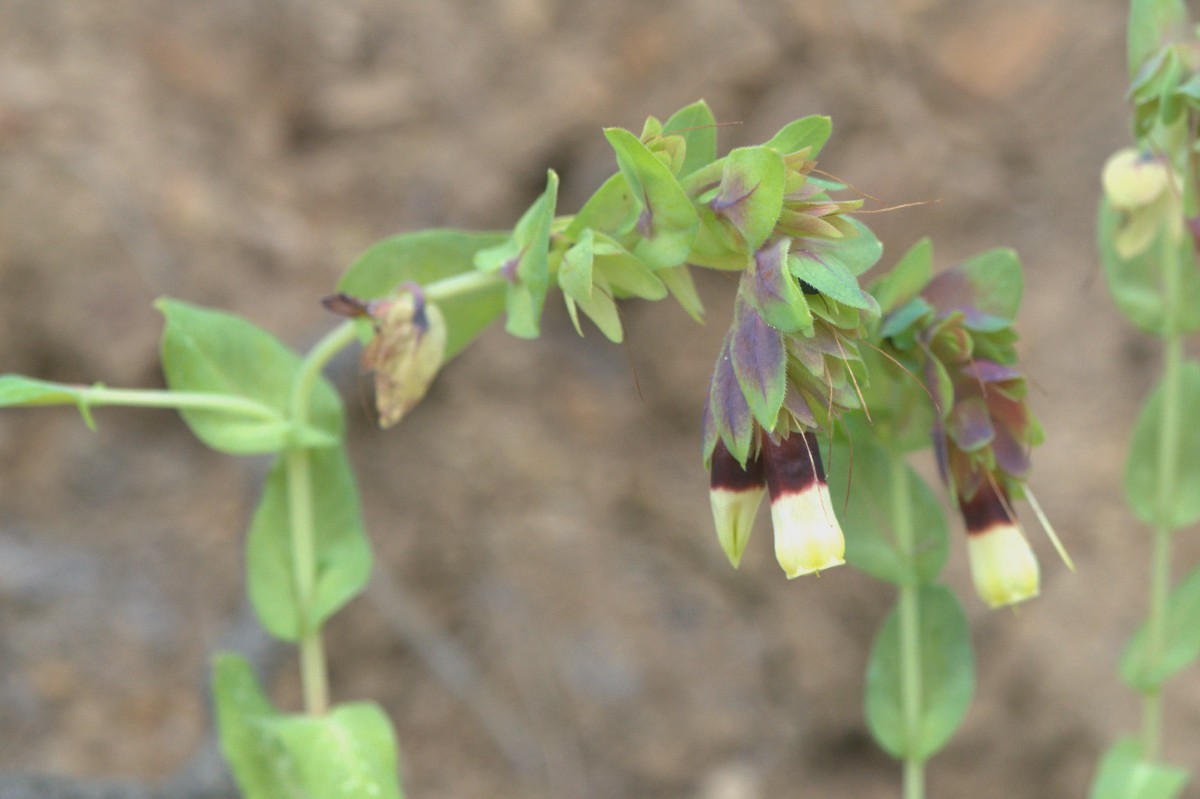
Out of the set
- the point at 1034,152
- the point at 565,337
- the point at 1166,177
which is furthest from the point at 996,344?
the point at 1034,152

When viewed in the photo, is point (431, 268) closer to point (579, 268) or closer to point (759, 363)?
point (579, 268)

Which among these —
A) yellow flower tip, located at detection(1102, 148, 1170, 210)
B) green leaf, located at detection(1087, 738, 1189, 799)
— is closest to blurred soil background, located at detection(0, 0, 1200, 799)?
green leaf, located at detection(1087, 738, 1189, 799)

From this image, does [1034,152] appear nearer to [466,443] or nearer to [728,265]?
[466,443]

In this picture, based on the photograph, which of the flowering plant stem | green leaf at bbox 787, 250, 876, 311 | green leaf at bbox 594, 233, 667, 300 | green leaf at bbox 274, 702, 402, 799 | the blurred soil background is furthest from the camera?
the blurred soil background

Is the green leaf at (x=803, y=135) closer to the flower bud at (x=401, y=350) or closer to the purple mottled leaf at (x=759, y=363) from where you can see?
the purple mottled leaf at (x=759, y=363)

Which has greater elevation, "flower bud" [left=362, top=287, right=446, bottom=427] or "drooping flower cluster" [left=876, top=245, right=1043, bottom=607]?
"flower bud" [left=362, top=287, right=446, bottom=427]

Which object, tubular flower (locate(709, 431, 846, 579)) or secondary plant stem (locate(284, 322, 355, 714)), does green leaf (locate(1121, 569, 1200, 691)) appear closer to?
tubular flower (locate(709, 431, 846, 579))
